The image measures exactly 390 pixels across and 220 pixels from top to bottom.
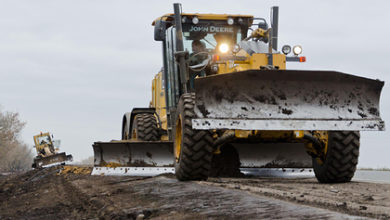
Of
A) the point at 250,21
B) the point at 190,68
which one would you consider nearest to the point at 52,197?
the point at 190,68

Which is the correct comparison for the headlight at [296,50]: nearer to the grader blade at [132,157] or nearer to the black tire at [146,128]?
the grader blade at [132,157]

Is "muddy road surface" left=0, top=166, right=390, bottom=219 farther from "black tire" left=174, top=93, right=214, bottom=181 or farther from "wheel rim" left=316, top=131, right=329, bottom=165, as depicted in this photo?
"wheel rim" left=316, top=131, right=329, bottom=165

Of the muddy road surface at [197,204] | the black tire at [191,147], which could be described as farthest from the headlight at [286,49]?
the muddy road surface at [197,204]

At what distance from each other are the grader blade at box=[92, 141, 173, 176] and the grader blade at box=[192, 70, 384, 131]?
4068 mm

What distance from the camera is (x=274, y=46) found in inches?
330

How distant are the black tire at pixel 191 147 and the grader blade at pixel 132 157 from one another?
288cm

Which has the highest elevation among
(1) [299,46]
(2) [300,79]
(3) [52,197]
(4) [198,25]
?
(4) [198,25]

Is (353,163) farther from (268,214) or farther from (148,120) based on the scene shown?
(148,120)

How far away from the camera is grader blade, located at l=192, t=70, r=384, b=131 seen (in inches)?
231

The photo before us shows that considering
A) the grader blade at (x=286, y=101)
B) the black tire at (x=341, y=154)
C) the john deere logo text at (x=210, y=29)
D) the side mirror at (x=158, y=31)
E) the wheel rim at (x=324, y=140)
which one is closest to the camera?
the grader blade at (x=286, y=101)

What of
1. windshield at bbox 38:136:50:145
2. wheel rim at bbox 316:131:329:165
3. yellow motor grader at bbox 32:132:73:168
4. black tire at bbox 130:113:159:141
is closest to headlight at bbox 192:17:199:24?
black tire at bbox 130:113:159:141

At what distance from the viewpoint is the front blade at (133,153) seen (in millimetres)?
9977

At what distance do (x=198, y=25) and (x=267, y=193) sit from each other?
4882 millimetres

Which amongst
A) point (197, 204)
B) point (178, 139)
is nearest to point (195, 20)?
point (178, 139)
